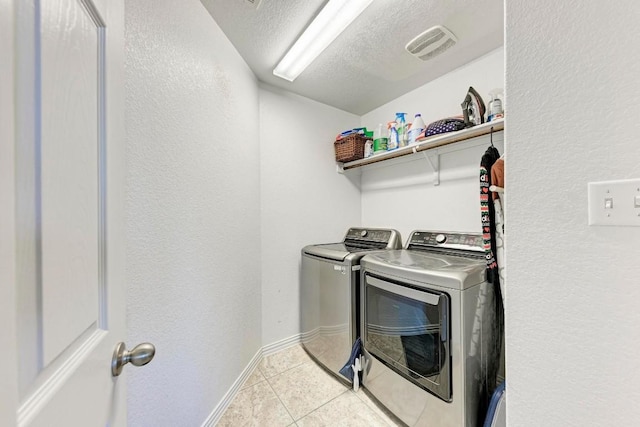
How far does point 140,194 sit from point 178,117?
446mm

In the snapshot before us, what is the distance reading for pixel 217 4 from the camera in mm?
1298

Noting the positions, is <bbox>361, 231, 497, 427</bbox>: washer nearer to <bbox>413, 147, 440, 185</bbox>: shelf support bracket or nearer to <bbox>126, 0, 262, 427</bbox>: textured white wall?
<bbox>413, 147, 440, 185</bbox>: shelf support bracket

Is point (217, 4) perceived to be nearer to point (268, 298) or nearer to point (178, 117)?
point (178, 117)

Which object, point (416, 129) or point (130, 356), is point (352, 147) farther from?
point (130, 356)

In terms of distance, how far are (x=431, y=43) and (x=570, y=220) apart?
57.7 inches

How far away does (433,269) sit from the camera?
A: 126cm

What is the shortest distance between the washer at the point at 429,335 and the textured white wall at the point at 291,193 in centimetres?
82

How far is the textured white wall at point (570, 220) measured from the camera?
0.56 m

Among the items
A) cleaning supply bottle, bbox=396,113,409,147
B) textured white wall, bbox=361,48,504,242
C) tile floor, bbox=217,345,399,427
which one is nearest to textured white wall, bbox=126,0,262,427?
tile floor, bbox=217,345,399,427

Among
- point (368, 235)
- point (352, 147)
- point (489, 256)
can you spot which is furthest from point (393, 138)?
point (489, 256)

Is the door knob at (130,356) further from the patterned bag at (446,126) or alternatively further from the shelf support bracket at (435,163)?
the shelf support bracket at (435,163)

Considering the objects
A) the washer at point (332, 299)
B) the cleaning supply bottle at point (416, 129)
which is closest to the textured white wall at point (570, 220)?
the washer at point (332, 299)

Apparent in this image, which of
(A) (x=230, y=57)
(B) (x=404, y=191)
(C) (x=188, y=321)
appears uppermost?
(A) (x=230, y=57)

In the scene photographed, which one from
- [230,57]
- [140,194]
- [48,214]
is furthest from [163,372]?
[230,57]
